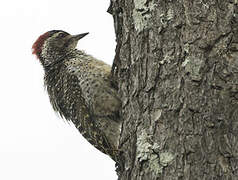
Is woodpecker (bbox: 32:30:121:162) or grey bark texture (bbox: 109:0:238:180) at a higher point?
grey bark texture (bbox: 109:0:238:180)

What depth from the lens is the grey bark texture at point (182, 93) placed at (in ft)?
7.89

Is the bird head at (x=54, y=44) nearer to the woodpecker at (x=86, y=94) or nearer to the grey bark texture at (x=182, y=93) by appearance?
the woodpecker at (x=86, y=94)

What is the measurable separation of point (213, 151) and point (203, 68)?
477 millimetres

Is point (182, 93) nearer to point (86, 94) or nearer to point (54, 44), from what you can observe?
point (86, 94)

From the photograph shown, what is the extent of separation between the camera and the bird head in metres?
5.13

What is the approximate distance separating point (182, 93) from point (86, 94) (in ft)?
6.73

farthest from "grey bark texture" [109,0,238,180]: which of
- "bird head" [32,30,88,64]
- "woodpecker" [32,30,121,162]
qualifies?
"bird head" [32,30,88,64]

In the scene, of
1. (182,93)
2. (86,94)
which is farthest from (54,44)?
(182,93)

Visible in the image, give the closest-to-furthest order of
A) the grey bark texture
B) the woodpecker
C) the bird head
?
the grey bark texture, the woodpecker, the bird head

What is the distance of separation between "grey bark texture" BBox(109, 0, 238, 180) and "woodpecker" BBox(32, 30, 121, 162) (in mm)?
1421

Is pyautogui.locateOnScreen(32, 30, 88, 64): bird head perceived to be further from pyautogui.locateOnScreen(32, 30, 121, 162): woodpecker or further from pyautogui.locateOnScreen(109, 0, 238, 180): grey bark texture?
pyautogui.locateOnScreen(109, 0, 238, 180): grey bark texture

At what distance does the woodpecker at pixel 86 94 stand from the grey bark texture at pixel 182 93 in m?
1.42

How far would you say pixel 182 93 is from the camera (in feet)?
8.37

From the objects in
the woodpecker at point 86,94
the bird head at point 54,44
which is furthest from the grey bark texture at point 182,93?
the bird head at point 54,44
